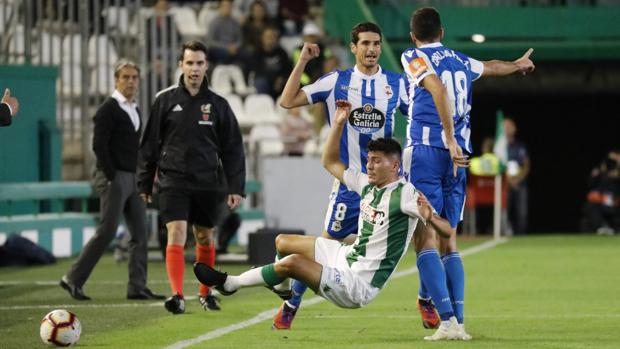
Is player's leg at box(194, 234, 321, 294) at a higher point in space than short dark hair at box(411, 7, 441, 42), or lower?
lower

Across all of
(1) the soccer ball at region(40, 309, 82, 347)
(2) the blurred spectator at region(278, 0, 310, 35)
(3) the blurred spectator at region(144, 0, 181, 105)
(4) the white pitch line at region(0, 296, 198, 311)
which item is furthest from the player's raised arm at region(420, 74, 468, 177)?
(2) the blurred spectator at region(278, 0, 310, 35)

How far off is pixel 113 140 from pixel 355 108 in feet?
10.6

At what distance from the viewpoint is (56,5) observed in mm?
21641

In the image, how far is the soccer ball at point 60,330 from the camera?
9531 mm

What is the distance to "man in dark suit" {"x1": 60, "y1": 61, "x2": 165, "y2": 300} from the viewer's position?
1316cm

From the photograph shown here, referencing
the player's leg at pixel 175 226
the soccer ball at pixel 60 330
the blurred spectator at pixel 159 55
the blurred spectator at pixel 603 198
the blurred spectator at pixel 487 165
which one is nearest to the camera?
the soccer ball at pixel 60 330

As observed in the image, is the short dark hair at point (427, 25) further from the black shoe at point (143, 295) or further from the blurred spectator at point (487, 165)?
the blurred spectator at point (487, 165)

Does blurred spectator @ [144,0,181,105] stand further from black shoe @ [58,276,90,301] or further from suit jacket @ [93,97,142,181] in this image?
black shoe @ [58,276,90,301]

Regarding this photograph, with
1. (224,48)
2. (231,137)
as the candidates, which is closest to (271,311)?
(231,137)

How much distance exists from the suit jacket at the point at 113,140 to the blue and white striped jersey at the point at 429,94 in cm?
363

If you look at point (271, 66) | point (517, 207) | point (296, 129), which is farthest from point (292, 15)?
point (517, 207)

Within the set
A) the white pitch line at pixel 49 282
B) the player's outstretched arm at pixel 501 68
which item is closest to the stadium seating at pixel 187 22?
the white pitch line at pixel 49 282

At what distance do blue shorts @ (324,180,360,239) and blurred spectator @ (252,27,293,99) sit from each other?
1490 centimetres

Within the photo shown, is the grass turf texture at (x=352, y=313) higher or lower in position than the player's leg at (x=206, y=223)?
lower
